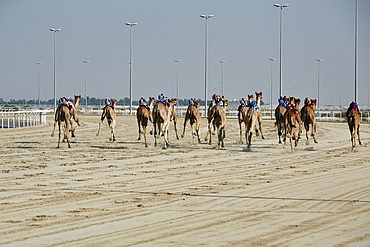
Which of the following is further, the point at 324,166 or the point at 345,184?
the point at 324,166

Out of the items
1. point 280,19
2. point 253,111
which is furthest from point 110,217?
point 280,19

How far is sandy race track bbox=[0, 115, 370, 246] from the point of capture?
27.7 ft

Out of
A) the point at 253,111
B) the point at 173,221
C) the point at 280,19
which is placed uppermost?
the point at 280,19

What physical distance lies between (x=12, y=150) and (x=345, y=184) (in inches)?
508

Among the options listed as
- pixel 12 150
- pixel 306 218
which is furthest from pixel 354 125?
pixel 306 218

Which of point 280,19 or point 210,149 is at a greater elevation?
point 280,19

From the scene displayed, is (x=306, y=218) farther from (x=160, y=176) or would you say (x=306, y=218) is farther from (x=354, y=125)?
(x=354, y=125)

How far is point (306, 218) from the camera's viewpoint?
9.62m

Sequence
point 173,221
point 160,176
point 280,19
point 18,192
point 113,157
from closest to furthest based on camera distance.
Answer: point 173,221
point 18,192
point 160,176
point 113,157
point 280,19

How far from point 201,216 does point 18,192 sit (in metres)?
4.21

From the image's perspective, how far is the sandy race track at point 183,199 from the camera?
27.7 feet

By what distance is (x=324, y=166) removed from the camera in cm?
1753

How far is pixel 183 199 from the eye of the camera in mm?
11469

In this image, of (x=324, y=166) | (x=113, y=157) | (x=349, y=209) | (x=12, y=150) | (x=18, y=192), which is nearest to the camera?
(x=349, y=209)
